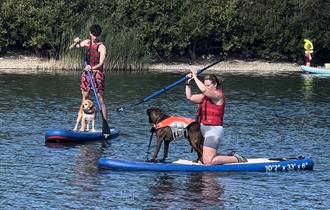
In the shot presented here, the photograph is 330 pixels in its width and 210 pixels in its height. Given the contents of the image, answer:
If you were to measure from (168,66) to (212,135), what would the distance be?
94.4 feet

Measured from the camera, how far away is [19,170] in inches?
651

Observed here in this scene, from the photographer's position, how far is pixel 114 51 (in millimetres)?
41594

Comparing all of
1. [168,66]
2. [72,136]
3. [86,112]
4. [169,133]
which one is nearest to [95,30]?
[86,112]

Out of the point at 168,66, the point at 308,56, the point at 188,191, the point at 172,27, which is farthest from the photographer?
the point at 172,27

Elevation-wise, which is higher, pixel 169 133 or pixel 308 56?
pixel 308 56

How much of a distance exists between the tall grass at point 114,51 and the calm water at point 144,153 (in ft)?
28.9

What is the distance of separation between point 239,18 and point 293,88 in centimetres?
1316

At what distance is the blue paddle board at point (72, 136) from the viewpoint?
19.1 metres

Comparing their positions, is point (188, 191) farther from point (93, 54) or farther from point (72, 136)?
point (93, 54)

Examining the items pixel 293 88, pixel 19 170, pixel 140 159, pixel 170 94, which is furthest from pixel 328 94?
pixel 19 170

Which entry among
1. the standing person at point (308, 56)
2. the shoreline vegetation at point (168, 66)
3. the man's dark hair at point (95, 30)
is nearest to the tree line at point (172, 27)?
the shoreline vegetation at point (168, 66)

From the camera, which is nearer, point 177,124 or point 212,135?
point 212,135

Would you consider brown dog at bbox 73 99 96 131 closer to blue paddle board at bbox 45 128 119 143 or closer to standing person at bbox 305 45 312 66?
blue paddle board at bbox 45 128 119 143

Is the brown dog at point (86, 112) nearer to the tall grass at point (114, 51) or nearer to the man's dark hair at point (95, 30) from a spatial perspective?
the man's dark hair at point (95, 30)
